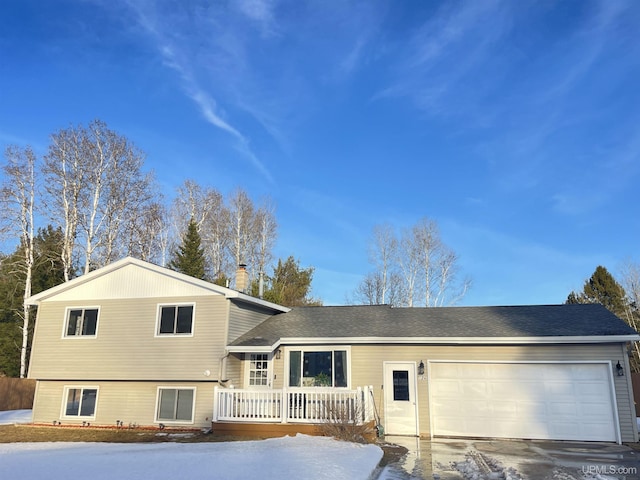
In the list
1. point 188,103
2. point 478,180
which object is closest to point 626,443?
point 478,180

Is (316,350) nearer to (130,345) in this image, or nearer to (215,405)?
(215,405)

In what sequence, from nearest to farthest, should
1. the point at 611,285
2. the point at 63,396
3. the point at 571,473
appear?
the point at 571,473 < the point at 63,396 < the point at 611,285

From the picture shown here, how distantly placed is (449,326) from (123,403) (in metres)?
10.1

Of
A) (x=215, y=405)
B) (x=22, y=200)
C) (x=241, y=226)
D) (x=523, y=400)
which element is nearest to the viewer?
(x=523, y=400)

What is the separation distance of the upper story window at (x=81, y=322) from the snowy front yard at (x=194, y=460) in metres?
5.07

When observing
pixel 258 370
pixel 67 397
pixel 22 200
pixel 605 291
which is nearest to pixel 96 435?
pixel 67 397

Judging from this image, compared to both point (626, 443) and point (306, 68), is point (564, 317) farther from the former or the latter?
point (306, 68)

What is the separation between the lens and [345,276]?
104 feet

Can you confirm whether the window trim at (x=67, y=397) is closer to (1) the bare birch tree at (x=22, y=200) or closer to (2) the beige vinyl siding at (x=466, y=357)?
(2) the beige vinyl siding at (x=466, y=357)

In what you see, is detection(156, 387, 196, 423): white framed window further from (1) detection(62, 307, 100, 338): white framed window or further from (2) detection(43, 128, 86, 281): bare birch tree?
(2) detection(43, 128, 86, 281): bare birch tree

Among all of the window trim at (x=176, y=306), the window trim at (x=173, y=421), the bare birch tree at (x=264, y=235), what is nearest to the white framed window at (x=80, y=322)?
the window trim at (x=176, y=306)

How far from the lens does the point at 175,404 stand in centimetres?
1284

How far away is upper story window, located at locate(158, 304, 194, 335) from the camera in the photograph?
13188 millimetres

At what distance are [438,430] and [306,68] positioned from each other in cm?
1372
